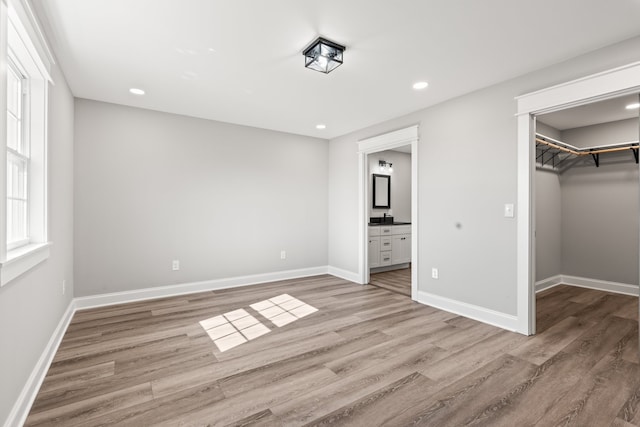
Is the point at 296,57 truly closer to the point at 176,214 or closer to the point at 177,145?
the point at 177,145

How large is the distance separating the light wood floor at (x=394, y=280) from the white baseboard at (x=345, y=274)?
0.81 ft

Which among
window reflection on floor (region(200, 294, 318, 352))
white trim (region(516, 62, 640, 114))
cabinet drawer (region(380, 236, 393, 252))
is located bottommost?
window reflection on floor (region(200, 294, 318, 352))

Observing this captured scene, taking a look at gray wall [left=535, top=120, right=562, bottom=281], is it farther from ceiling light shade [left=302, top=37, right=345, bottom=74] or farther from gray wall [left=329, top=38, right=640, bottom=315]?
ceiling light shade [left=302, top=37, right=345, bottom=74]

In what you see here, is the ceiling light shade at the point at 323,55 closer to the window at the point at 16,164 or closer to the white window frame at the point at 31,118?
the white window frame at the point at 31,118

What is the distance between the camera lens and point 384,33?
7.65ft

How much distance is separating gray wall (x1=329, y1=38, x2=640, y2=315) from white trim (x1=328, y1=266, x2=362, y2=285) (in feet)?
4.28

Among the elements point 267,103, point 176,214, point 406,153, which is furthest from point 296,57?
point 406,153

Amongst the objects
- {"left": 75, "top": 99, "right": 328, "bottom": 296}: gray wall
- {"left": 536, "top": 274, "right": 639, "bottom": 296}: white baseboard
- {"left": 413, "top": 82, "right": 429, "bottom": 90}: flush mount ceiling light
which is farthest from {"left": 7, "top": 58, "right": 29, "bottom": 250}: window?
{"left": 536, "top": 274, "right": 639, "bottom": 296}: white baseboard

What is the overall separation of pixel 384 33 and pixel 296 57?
0.77 meters

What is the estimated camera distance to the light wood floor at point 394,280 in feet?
15.3

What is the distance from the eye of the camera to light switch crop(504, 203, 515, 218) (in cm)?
306

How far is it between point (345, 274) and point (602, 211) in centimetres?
390

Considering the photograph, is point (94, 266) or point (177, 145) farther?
point (177, 145)

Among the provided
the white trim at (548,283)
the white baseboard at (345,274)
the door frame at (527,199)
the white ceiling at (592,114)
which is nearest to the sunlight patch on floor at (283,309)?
the white baseboard at (345,274)
